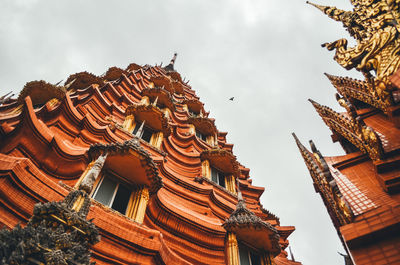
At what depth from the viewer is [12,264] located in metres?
3.05

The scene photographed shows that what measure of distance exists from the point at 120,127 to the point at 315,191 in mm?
10023

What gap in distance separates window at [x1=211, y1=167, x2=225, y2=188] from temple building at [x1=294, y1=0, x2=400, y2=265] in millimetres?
7165

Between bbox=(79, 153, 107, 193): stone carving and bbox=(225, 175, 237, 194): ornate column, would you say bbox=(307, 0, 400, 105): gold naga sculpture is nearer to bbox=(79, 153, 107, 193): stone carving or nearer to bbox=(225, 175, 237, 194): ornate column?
bbox=(79, 153, 107, 193): stone carving

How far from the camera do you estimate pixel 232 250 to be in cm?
882

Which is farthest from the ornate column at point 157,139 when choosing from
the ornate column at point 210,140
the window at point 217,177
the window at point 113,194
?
the ornate column at point 210,140

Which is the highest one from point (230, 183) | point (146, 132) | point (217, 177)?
point (146, 132)

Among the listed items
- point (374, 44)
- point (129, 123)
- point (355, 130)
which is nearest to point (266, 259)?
point (355, 130)

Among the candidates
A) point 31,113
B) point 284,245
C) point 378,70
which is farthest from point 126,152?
point 284,245

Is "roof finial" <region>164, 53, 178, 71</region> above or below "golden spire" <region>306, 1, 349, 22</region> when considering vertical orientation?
above

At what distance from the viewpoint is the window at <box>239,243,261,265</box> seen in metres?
9.27

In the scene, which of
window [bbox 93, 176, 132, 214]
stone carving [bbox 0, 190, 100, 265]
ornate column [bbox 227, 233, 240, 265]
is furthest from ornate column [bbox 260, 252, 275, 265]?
stone carving [bbox 0, 190, 100, 265]

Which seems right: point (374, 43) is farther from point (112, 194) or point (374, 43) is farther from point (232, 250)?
point (112, 194)

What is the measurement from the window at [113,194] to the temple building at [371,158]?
230 inches

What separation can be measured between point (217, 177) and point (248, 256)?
655cm
